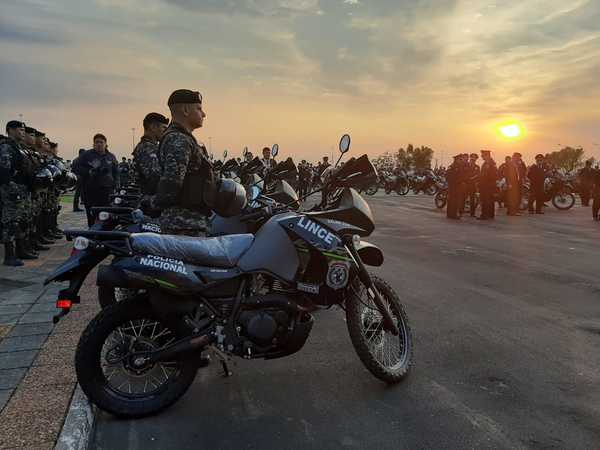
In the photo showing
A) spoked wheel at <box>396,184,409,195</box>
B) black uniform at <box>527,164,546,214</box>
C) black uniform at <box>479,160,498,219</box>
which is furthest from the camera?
spoked wheel at <box>396,184,409,195</box>

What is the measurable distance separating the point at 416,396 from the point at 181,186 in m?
2.16

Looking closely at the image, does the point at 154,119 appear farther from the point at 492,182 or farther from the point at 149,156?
the point at 492,182

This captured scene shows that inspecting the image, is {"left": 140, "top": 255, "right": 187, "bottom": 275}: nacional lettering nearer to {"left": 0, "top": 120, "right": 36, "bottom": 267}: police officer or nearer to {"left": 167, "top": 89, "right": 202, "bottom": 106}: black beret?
{"left": 167, "top": 89, "right": 202, "bottom": 106}: black beret

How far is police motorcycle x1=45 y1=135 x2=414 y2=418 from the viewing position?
3.17m

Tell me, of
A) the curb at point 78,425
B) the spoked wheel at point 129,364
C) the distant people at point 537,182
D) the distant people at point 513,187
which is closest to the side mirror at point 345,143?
the spoked wheel at point 129,364

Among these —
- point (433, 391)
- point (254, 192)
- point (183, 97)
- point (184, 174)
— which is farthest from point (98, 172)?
point (433, 391)

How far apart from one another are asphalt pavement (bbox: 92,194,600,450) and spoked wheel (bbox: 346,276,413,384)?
5.0 inches

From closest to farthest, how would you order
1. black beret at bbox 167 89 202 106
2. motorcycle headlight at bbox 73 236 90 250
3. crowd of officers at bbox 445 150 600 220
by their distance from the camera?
motorcycle headlight at bbox 73 236 90 250
black beret at bbox 167 89 202 106
crowd of officers at bbox 445 150 600 220

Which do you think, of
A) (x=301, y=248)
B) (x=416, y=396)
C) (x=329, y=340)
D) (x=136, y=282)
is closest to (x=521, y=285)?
(x=329, y=340)

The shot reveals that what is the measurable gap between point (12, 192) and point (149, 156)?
12.6 ft

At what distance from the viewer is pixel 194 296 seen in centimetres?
326

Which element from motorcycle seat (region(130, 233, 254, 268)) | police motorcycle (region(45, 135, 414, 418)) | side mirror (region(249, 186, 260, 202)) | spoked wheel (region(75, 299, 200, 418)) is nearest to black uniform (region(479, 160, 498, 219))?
side mirror (region(249, 186, 260, 202))

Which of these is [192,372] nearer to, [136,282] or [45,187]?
[136,282]

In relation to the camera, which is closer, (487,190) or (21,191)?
(21,191)
